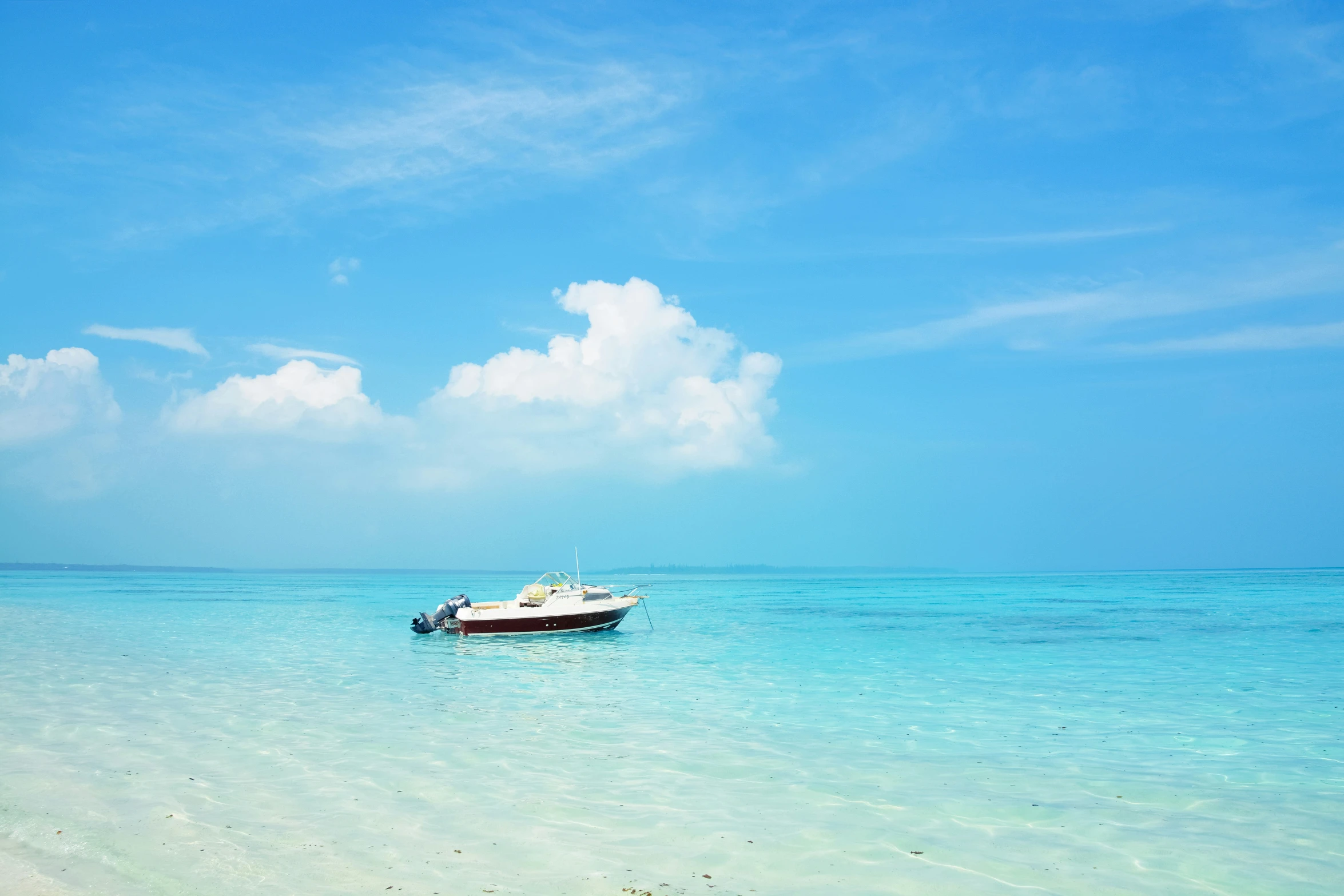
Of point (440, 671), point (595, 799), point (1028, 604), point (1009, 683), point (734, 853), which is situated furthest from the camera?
point (1028, 604)

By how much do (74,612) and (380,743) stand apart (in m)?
51.5

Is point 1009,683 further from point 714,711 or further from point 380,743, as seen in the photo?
point 380,743

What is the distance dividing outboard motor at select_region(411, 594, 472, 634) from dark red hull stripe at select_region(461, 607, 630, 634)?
170 centimetres

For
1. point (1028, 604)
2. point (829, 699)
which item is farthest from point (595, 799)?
point (1028, 604)

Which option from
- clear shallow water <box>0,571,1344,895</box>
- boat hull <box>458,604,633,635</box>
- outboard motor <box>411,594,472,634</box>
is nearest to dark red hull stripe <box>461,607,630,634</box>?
boat hull <box>458,604,633,635</box>

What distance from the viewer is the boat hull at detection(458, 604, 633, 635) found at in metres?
38.4

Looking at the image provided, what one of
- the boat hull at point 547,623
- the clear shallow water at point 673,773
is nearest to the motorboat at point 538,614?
the boat hull at point 547,623

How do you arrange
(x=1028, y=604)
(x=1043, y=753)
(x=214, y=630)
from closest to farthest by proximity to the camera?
(x=1043, y=753), (x=214, y=630), (x=1028, y=604)

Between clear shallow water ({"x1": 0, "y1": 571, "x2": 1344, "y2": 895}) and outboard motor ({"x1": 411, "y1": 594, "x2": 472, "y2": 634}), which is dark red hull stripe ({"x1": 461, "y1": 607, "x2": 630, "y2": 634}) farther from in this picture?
clear shallow water ({"x1": 0, "y1": 571, "x2": 1344, "y2": 895})

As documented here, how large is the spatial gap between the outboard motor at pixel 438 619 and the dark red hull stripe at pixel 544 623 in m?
1.70

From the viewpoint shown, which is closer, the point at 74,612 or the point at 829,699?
the point at 829,699

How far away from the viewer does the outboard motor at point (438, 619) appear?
1560 inches

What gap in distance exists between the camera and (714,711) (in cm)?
1861

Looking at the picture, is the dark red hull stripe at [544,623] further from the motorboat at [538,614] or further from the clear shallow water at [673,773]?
the clear shallow water at [673,773]
